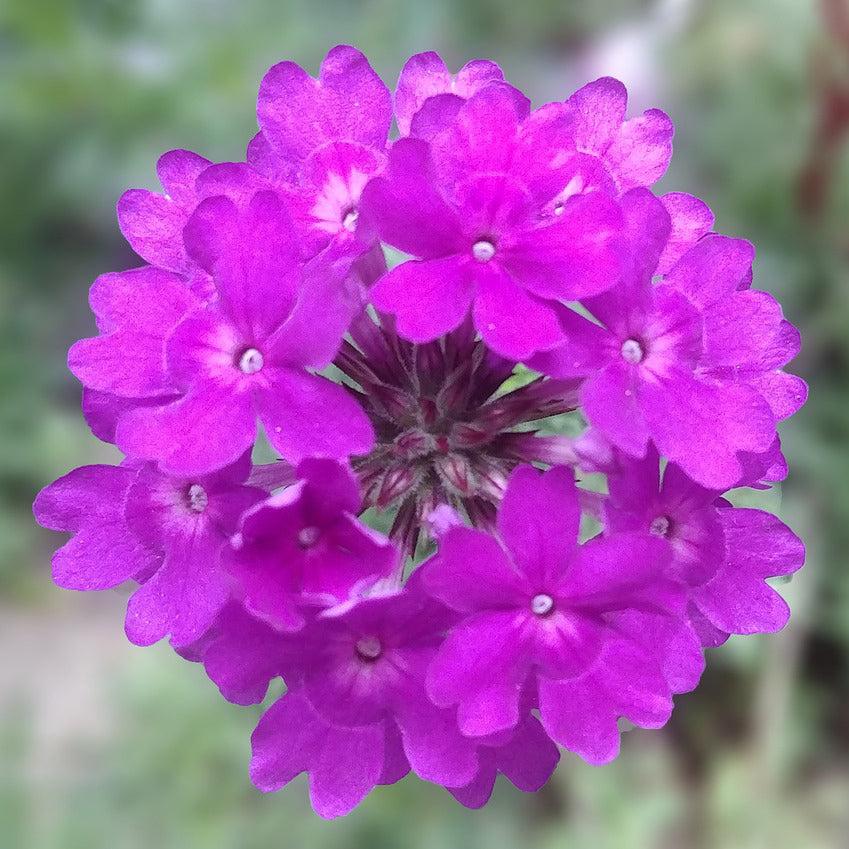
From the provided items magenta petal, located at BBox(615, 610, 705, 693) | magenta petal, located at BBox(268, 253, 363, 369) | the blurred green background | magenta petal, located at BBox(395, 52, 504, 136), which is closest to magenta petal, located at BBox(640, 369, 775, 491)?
magenta petal, located at BBox(615, 610, 705, 693)

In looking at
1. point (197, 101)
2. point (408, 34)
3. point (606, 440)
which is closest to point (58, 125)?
point (197, 101)

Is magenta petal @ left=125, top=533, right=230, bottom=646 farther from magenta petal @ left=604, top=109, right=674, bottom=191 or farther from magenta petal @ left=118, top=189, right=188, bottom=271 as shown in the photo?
magenta petal @ left=604, top=109, right=674, bottom=191

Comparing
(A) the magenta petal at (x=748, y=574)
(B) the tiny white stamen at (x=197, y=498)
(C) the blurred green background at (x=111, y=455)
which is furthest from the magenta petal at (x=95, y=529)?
(C) the blurred green background at (x=111, y=455)

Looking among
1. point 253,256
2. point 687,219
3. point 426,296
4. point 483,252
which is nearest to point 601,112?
point 687,219

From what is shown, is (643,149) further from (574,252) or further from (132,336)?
(132,336)

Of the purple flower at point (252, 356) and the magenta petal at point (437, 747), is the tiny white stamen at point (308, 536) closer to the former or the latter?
the purple flower at point (252, 356)

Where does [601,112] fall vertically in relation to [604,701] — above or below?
above
